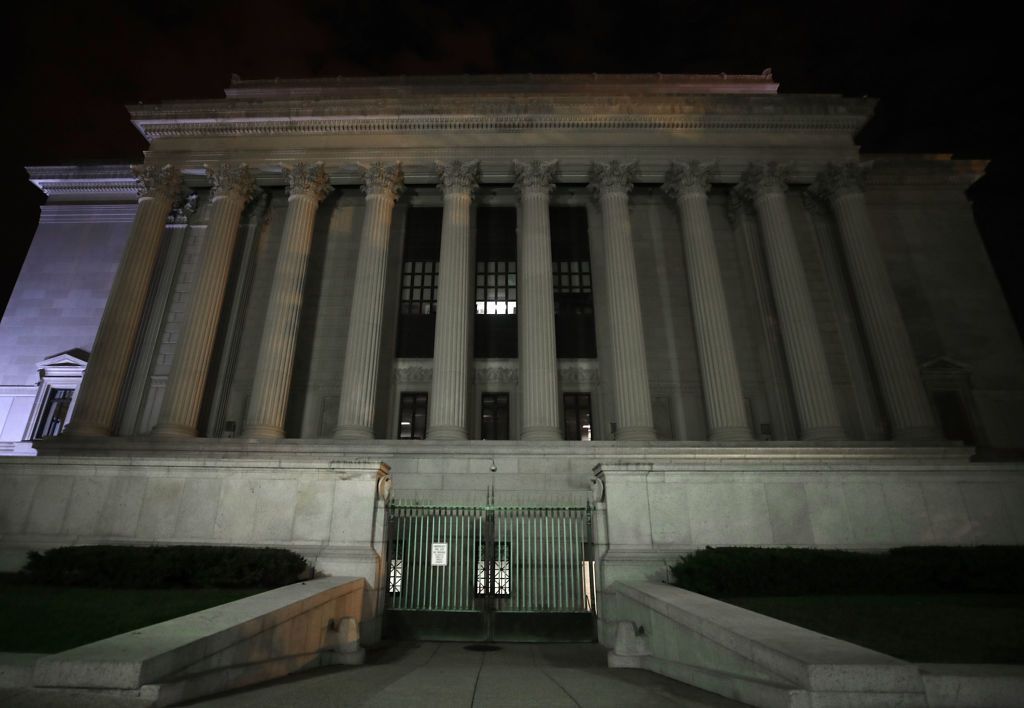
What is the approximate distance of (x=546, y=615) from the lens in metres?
14.1

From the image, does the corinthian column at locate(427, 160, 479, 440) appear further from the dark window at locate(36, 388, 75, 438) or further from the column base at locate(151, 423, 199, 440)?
the dark window at locate(36, 388, 75, 438)

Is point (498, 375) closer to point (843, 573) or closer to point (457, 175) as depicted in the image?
point (457, 175)

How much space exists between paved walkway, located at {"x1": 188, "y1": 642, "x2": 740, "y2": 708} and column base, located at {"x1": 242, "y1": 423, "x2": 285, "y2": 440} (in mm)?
16189

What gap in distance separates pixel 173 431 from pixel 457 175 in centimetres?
1887

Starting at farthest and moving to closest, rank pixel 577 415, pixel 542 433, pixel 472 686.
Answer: pixel 577 415 < pixel 542 433 < pixel 472 686

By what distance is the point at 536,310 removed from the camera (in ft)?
89.5

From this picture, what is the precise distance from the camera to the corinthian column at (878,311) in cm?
2558

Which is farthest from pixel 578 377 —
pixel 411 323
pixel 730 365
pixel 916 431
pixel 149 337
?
pixel 149 337

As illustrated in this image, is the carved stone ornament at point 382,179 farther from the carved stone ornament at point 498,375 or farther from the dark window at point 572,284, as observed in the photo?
the carved stone ornament at point 498,375

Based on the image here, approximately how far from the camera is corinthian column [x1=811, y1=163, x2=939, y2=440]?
83.9 ft

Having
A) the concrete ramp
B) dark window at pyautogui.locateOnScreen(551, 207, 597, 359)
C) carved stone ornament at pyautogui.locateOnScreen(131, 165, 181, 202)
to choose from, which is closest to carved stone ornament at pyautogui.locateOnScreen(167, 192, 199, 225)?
carved stone ornament at pyautogui.locateOnScreen(131, 165, 181, 202)

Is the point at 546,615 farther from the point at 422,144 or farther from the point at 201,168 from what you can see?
the point at 201,168

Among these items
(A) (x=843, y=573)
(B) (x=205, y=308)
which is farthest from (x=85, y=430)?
(A) (x=843, y=573)

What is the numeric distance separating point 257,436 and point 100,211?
23473mm
